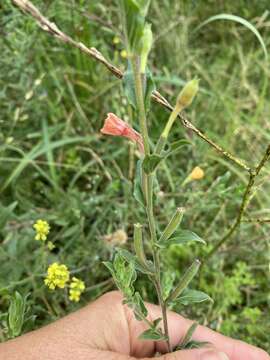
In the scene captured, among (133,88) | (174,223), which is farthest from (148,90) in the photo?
(174,223)

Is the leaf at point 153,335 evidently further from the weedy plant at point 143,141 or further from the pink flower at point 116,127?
the pink flower at point 116,127

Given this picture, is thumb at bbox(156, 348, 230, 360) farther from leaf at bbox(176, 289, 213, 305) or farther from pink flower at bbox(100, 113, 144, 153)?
pink flower at bbox(100, 113, 144, 153)

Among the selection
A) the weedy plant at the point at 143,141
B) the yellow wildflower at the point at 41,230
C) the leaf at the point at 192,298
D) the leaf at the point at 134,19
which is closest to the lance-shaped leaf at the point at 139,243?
the weedy plant at the point at 143,141

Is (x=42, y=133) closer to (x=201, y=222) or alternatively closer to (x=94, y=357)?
(x=201, y=222)

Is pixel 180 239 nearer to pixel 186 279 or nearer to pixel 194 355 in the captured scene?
pixel 186 279

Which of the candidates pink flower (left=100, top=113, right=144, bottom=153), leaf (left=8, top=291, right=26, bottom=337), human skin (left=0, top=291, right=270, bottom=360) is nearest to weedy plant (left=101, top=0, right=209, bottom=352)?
pink flower (left=100, top=113, right=144, bottom=153)

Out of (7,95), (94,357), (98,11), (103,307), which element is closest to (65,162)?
(7,95)
